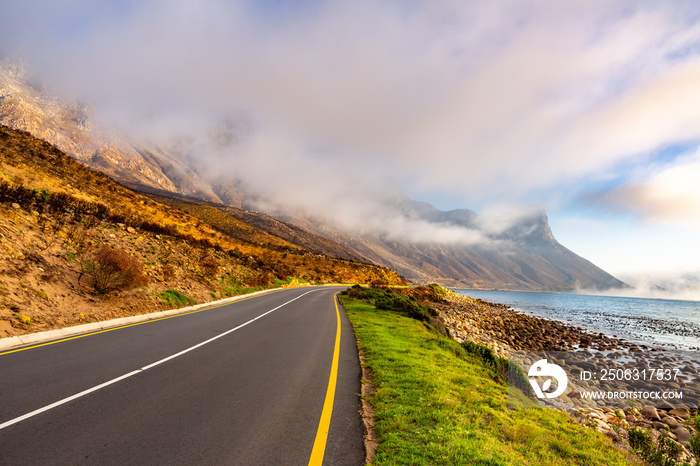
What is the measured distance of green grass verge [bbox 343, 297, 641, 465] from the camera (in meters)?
3.97

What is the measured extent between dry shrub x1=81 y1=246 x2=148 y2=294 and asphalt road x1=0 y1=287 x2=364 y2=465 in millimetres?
3978

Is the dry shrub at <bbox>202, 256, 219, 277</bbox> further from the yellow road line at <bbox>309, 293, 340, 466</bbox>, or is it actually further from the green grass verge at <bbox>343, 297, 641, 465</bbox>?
the green grass verge at <bbox>343, 297, 641, 465</bbox>

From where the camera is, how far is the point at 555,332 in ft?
109

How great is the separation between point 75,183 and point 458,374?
3553 cm

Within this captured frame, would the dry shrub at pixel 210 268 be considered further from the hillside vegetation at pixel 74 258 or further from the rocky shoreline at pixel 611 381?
the rocky shoreline at pixel 611 381

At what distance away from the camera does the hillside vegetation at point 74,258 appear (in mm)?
10578

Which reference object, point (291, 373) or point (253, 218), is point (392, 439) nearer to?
point (291, 373)

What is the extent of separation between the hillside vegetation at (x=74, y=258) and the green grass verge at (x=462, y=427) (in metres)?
10.5

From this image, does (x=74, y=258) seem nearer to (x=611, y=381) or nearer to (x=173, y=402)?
(x=173, y=402)

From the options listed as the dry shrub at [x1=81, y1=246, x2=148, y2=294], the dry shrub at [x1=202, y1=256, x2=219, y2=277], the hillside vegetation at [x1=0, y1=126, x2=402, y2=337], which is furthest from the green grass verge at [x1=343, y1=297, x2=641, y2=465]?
the dry shrub at [x1=202, y1=256, x2=219, y2=277]

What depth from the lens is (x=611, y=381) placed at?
1594 cm

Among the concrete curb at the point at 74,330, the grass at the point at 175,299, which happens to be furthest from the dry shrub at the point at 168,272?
the concrete curb at the point at 74,330

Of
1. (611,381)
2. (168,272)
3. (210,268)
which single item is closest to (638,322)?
(611,381)

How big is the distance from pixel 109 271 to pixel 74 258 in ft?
7.10
